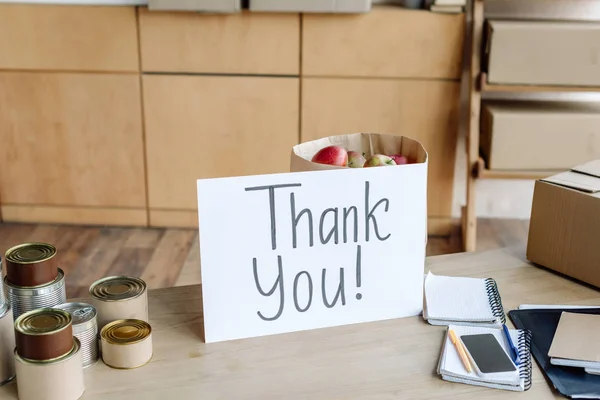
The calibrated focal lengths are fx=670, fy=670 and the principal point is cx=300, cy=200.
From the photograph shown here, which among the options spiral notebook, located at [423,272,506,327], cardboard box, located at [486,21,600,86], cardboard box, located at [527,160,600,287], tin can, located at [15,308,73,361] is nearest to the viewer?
tin can, located at [15,308,73,361]

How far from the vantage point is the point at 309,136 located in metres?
2.81

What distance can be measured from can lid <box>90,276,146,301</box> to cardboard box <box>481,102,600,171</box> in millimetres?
1862

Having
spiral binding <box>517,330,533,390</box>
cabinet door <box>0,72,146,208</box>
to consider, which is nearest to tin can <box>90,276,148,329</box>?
spiral binding <box>517,330,533,390</box>

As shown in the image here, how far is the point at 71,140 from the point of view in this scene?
2.87 meters

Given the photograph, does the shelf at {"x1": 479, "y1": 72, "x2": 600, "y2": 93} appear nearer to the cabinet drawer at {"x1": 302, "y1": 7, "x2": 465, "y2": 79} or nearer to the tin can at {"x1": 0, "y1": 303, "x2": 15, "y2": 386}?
the cabinet drawer at {"x1": 302, "y1": 7, "x2": 465, "y2": 79}

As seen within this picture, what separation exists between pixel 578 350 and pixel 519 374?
103mm

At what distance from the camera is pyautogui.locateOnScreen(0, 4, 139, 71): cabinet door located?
2705mm

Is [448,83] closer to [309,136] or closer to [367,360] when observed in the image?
[309,136]

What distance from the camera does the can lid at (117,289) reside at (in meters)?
0.92

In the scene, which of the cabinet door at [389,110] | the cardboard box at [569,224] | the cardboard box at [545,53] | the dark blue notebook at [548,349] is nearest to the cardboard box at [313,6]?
the cabinet door at [389,110]

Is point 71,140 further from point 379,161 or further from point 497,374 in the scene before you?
point 497,374

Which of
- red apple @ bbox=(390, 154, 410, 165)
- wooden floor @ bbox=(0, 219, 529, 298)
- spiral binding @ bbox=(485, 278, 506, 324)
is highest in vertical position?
red apple @ bbox=(390, 154, 410, 165)

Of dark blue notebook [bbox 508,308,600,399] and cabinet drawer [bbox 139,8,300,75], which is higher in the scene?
cabinet drawer [bbox 139,8,300,75]

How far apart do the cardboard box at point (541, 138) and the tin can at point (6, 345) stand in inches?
80.6
